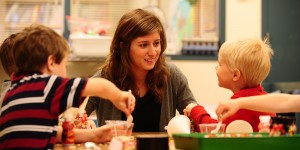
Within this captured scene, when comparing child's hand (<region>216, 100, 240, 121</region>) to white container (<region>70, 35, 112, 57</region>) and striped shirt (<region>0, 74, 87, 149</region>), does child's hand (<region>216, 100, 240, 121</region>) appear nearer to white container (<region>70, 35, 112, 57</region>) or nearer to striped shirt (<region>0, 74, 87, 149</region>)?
striped shirt (<region>0, 74, 87, 149</region>)


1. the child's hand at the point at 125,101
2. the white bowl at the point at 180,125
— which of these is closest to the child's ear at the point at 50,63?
the child's hand at the point at 125,101

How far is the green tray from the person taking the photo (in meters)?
1.42

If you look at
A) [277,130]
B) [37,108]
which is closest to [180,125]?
[277,130]

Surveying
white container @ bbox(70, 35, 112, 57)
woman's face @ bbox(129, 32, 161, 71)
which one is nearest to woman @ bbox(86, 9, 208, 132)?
woman's face @ bbox(129, 32, 161, 71)

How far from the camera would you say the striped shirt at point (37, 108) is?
1.44m

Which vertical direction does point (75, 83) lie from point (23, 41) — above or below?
below

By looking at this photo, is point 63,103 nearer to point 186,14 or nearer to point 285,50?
Answer: point 186,14

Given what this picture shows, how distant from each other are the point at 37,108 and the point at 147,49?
1.23m

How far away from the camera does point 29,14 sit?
5480 mm

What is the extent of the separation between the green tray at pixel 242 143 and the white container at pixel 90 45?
11.8ft

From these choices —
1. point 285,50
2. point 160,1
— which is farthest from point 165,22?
point 285,50

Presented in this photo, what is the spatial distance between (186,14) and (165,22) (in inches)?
10.5

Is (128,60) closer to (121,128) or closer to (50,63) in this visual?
(121,128)

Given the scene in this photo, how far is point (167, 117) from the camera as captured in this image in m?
2.74
